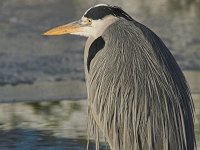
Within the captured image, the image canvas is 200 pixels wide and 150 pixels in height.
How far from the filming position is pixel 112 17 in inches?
149

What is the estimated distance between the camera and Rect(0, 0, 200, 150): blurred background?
246 inches

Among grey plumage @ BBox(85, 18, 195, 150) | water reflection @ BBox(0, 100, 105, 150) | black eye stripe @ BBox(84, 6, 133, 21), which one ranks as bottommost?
water reflection @ BBox(0, 100, 105, 150)

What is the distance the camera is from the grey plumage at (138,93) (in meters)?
3.50

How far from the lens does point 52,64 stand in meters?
8.50

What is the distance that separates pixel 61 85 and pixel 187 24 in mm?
3555

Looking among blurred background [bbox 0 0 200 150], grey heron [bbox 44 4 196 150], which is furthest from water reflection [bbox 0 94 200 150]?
grey heron [bbox 44 4 196 150]

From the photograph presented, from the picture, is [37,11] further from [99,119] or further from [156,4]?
[99,119]

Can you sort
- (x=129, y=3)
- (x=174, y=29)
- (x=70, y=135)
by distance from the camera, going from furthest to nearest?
1. (x=129, y=3)
2. (x=174, y=29)
3. (x=70, y=135)

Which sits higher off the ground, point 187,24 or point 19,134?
point 187,24

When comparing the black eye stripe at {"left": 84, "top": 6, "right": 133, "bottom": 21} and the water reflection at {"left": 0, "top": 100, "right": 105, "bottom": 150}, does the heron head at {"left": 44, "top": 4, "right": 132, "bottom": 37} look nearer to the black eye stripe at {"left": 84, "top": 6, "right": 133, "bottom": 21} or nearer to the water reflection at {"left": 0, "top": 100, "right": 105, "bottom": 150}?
the black eye stripe at {"left": 84, "top": 6, "right": 133, "bottom": 21}

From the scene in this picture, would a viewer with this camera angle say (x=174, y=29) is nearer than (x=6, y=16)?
Yes

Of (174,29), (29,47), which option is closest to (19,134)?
(29,47)

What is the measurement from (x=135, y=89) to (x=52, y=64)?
5.03m

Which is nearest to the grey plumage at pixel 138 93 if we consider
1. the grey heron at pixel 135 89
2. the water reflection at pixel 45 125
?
the grey heron at pixel 135 89
